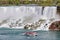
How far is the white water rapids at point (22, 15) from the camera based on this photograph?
720 centimetres

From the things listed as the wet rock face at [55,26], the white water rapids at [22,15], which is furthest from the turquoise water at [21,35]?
the white water rapids at [22,15]

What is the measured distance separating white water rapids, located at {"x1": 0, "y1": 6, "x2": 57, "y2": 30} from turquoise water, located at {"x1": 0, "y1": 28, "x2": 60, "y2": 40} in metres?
0.35

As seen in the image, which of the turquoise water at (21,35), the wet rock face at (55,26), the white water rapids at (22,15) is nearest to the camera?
the turquoise water at (21,35)

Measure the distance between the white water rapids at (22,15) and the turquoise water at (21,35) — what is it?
13.9 inches

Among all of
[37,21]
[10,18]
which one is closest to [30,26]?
[37,21]

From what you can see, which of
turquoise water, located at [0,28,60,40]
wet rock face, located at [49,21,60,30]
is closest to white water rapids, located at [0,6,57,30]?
wet rock face, located at [49,21,60,30]

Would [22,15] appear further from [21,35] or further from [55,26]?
[55,26]

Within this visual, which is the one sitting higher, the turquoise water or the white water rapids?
the white water rapids

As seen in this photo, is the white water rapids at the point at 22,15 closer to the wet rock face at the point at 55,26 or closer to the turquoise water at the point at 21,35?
the wet rock face at the point at 55,26

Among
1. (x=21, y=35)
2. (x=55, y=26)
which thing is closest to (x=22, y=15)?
(x=21, y=35)

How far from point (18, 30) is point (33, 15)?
2.57 ft

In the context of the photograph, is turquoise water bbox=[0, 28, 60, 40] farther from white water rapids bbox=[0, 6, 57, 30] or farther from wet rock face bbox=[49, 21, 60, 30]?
white water rapids bbox=[0, 6, 57, 30]

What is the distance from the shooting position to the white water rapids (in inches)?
284

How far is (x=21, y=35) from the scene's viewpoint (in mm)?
6590
